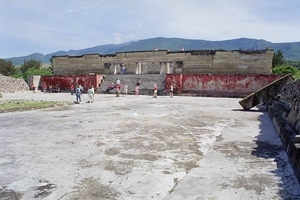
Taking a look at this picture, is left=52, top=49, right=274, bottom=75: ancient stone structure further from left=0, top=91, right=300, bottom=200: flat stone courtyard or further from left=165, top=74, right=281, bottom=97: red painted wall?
left=0, top=91, right=300, bottom=200: flat stone courtyard

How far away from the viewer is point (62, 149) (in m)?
5.18

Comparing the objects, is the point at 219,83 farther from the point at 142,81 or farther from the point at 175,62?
the point at 142,81

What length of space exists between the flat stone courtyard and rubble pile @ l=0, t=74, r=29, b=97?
25.8m

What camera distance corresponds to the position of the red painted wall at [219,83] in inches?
920

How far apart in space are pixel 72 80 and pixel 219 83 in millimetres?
16219

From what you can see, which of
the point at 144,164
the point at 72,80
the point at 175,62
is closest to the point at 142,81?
the point at 175,62

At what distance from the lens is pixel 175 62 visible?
102ft

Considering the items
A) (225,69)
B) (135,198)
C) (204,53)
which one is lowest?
(135,198)

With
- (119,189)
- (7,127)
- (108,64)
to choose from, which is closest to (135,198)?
(119,189)

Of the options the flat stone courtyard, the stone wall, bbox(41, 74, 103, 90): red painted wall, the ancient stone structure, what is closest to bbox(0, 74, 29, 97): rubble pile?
bbox(41, 74, 103, 90): red painted wall

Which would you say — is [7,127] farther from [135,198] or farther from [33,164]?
[135,198]

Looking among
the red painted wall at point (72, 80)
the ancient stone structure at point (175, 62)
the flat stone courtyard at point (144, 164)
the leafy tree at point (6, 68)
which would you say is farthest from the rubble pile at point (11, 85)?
the leafy tree at point (6, 68)

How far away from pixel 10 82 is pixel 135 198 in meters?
32.1

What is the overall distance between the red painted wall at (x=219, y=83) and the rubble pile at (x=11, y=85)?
1747cm
